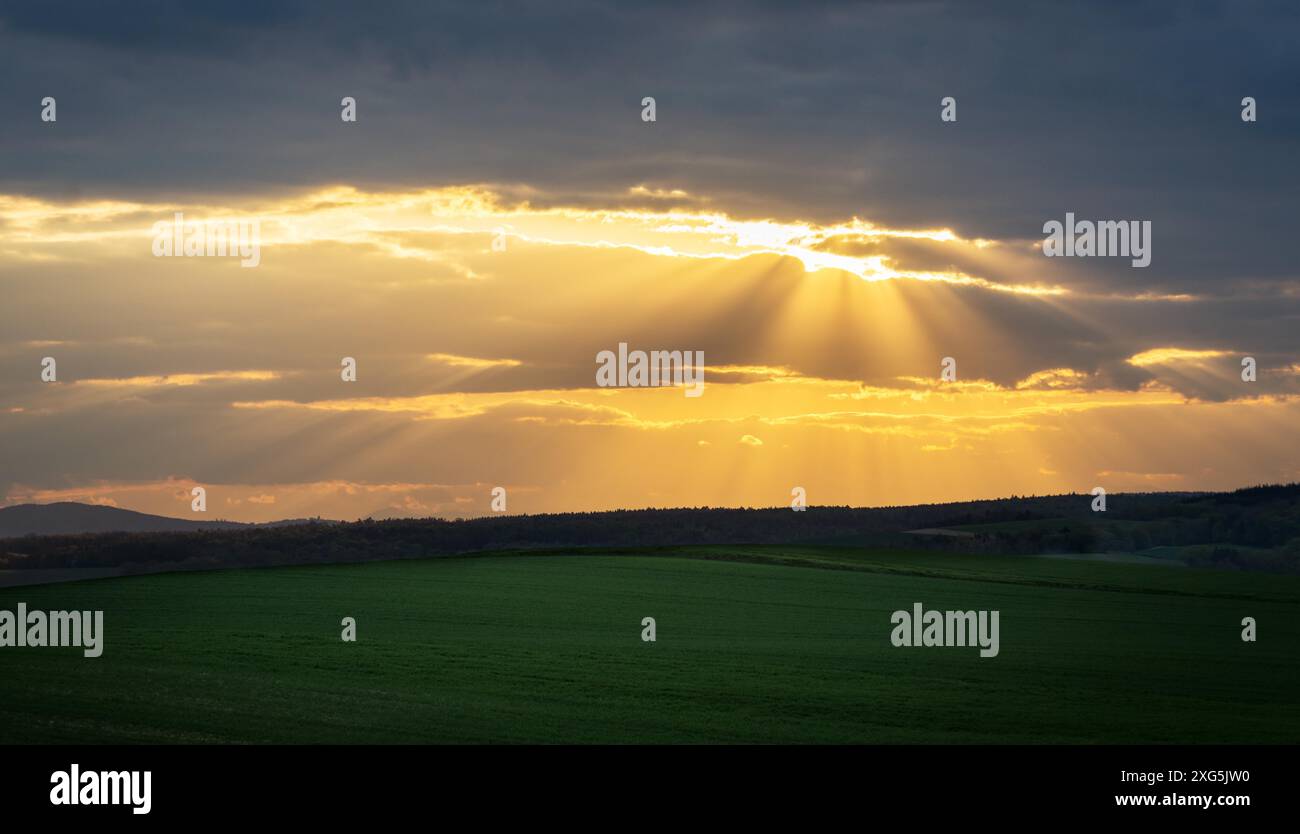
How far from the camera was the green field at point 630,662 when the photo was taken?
27641 mm

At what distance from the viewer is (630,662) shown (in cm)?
3850

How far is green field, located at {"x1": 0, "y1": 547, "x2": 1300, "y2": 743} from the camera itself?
2764cm

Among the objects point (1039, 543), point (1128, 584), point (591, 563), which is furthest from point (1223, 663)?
point (1039, 543)
